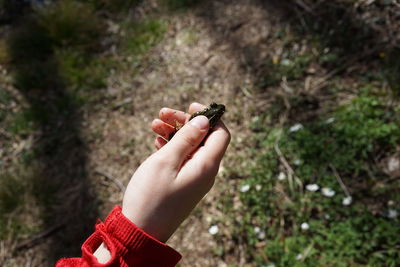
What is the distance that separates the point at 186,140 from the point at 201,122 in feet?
0.52

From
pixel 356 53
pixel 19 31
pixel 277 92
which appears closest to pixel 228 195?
pixel 277 92

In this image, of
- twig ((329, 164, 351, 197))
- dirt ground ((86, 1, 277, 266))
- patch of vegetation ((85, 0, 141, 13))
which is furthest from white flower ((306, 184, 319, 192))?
patch of vegetation ((85, 0, 141, 13))

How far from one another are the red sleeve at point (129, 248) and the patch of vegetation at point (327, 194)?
1618 mm

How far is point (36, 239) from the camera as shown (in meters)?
3.96

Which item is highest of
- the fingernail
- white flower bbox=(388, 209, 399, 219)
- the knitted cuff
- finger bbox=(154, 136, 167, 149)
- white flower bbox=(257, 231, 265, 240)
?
the fingernail

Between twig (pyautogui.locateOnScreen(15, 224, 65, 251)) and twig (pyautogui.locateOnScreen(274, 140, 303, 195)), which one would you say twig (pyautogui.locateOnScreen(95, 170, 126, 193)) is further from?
twig (pyautogui.locateOnScreen(274, 140, 303, 195))

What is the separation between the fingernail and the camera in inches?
81.3

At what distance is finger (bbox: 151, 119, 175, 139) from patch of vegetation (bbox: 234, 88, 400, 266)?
1.28 metres

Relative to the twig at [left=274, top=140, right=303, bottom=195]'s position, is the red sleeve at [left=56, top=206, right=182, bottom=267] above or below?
above

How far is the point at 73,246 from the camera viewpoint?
3.80 m

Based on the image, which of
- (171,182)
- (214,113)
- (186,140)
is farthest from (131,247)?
(214,113)

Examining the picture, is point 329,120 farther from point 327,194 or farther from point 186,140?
point 186,140

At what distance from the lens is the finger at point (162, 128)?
2.52 metres

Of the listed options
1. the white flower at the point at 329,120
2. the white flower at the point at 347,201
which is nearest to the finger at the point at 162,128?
the white flower at the point at 347,201
